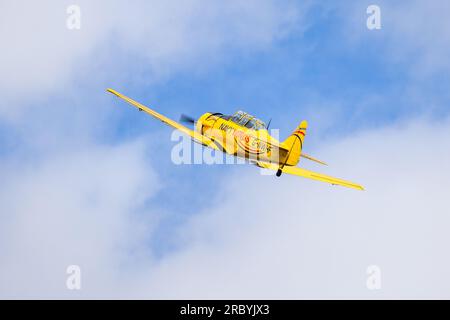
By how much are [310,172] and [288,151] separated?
2.74 meters

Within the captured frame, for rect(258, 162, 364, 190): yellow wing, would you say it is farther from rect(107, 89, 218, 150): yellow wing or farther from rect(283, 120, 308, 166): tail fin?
rect(107, 89, 218, 150): yellow wing

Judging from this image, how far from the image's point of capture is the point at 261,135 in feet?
139

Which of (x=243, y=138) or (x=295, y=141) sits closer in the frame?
(x=295, y=141)

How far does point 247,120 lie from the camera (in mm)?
44125

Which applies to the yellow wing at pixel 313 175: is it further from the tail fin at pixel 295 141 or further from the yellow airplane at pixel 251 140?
the tail fin at pixel 295 141

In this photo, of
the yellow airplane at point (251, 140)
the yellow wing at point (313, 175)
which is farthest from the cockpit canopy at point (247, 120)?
the yellow wing at point (313, 175)

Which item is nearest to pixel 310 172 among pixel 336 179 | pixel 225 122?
pixel 336 179


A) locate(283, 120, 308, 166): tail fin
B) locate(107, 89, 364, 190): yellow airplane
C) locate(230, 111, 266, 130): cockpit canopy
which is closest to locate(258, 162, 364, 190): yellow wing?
locate(107, 89, 364, 190): yellow airplane

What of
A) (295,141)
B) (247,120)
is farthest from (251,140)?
(295,141)

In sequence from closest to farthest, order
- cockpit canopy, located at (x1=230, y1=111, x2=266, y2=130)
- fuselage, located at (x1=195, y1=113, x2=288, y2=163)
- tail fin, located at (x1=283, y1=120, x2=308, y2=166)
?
tail fin, located at (x1=283, y1=120, x2=308, y2=166)
fuselage, located at (x1=195, y1=113, x2=288, y2=163)
cockpit canopy, located at (x1=230, y1=111, x2=266, y2=130)

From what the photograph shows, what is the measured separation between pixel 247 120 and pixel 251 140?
6.31 feet

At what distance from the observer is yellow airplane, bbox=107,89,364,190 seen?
40.8 meters

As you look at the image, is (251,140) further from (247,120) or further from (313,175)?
(313,175)

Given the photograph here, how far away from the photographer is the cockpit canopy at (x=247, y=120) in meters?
43.4
